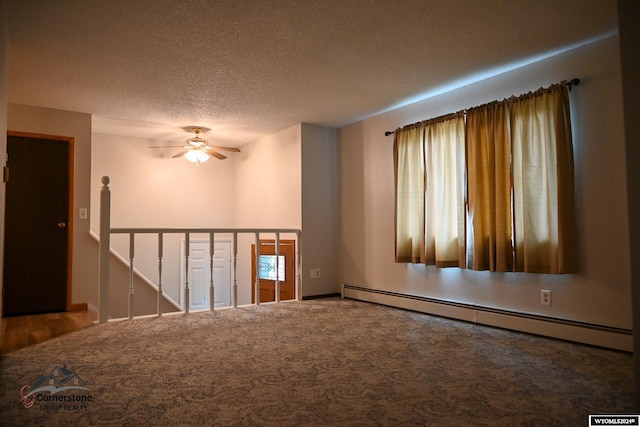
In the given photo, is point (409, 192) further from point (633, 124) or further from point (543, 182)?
point (633, 124)

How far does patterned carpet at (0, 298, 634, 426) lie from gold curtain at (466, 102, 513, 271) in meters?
0.62

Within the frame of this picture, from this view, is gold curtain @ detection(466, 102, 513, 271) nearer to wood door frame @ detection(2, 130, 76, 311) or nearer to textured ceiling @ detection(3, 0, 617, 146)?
textured ceiling @ detection(3, 0, 617, 146)

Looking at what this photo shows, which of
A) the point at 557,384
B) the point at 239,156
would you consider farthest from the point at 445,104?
the point at 239,156

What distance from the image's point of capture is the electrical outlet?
3.12m

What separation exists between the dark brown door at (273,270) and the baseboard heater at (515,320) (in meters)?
1.09

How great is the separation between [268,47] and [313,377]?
2.27 metres

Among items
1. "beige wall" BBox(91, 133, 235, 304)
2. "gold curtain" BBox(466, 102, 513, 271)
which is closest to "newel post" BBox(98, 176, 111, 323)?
"beige wall" BBox(91, 133, 235, 304)

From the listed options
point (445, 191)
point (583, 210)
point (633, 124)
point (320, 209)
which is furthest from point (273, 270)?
point (633, 124)

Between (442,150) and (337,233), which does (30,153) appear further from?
(442,150)

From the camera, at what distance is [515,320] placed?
332 cm

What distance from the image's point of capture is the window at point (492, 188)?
301cm

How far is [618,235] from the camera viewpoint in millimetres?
2762

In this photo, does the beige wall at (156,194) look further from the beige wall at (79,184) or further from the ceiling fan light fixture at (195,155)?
the ceiling fan light fixture at (195,155)

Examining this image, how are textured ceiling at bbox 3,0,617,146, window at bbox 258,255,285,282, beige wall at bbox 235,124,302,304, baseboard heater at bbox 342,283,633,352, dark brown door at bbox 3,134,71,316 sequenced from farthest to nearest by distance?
window at bbox 258,255,285,282 → beige wall at bbox 235,124,302,304 → dark brown door at bbox 3,134,71,316 → baseboard heater at bbox 342,283,633,352 → textured ceiling at bbox 3,0,617,146
